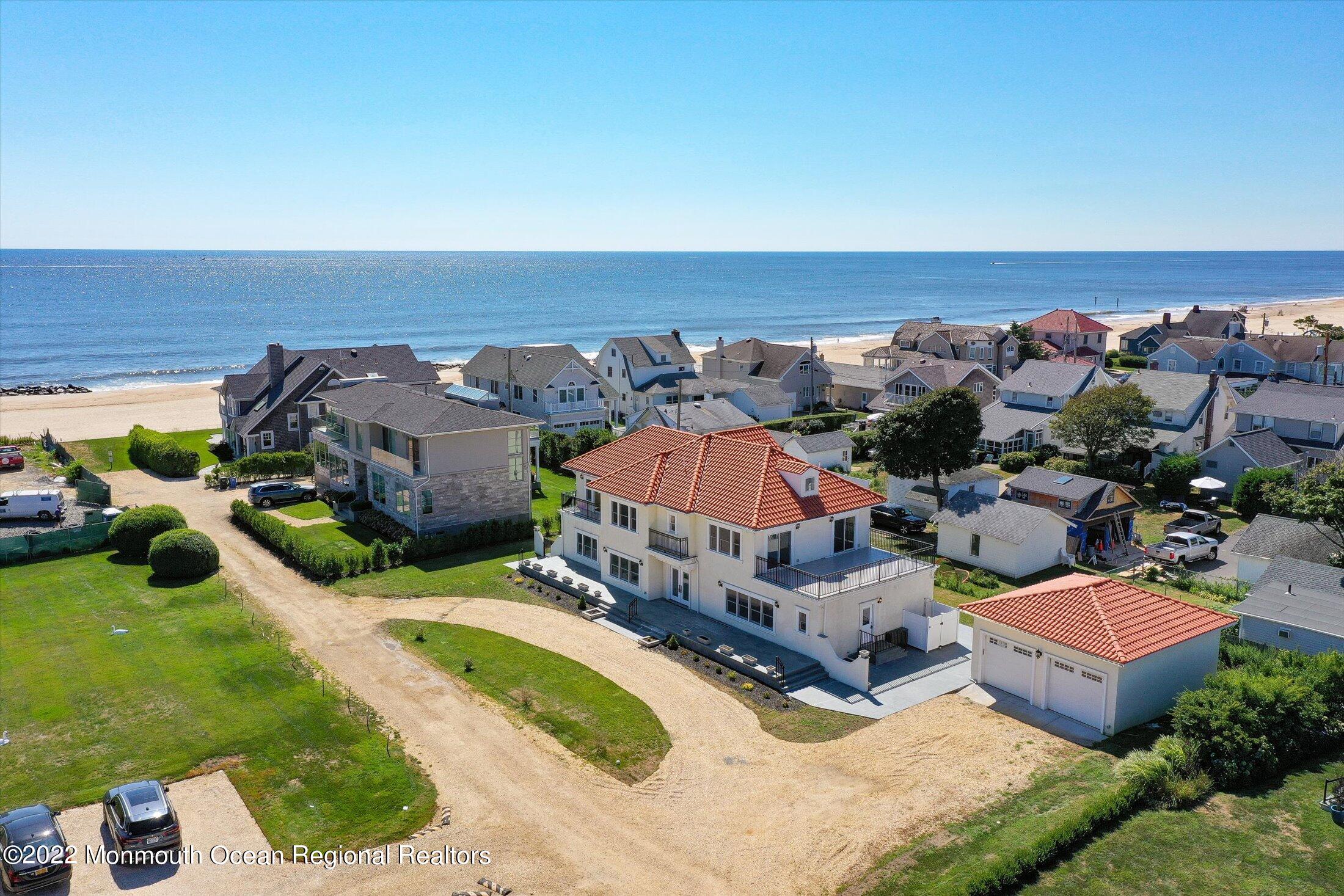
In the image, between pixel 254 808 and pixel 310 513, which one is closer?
pixel 254 808

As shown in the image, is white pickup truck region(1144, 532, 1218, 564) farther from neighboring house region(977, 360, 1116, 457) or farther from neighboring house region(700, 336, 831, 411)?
neighboring house region(700, 336, 831, 411)

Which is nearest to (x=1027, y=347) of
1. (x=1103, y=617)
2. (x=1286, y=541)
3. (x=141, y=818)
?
(x=1286, y=541)

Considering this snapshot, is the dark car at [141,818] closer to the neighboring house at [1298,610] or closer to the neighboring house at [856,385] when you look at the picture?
the neighboring house at [1298,610]

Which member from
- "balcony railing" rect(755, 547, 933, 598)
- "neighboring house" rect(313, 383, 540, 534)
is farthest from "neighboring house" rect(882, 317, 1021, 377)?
"balcony railing" rect(755, 547, 933, 598)

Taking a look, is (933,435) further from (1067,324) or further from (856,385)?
(1067,324)

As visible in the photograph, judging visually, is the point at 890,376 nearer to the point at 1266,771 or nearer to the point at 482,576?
the point at 482,576

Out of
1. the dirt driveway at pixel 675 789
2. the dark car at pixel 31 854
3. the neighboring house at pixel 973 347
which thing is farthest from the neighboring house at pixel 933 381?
the dark car at pixel 31 854

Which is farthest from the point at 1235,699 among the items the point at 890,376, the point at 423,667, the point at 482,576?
the point at 890,376

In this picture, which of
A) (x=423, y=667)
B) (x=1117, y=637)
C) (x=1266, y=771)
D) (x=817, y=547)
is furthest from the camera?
(x=817, y=547)
